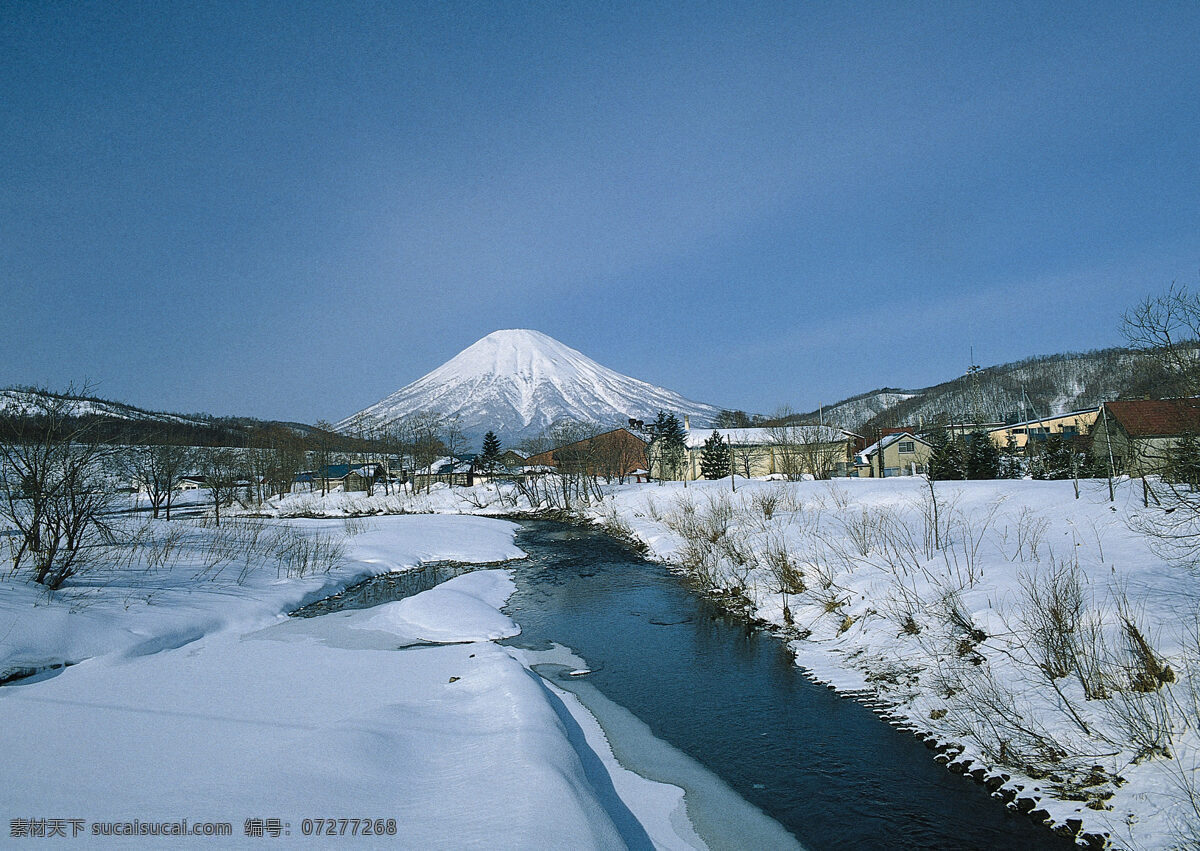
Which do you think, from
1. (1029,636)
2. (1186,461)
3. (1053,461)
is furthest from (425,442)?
(1186,461)

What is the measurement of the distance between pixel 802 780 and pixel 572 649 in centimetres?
561

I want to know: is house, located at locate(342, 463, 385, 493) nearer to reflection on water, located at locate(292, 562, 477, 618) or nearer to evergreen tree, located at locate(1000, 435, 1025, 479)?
reflection on water, located at locate(292, 562, 477, 618)

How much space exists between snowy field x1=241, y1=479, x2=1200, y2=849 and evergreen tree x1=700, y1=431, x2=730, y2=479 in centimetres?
4327

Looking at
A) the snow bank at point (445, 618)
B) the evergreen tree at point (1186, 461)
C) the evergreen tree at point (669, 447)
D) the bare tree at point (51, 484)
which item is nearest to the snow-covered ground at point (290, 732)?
the snow bank at point (445, 618)

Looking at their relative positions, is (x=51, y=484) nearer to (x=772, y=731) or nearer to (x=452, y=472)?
(x=772, y=731)

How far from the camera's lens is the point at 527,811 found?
438 cm

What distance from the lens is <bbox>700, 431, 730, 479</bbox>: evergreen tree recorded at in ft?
199

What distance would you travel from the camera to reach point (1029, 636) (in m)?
7.20

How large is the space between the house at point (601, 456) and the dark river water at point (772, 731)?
35932 millimetres

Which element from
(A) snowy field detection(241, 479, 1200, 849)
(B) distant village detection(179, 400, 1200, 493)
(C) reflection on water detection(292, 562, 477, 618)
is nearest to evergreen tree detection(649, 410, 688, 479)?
(B) distant village detection(179, 400, 1200, 493)

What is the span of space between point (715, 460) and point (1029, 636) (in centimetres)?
5387

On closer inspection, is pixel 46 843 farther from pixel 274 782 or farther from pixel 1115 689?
pixel 1115 689

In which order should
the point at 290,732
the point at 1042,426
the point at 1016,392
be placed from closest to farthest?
the point at 290,732 < the point at 1042,426 < the point at 1016,392

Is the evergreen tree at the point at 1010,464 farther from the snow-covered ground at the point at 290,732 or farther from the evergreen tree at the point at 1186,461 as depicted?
the snow-covered ground at the point at 290,732
